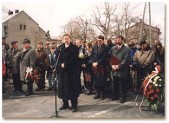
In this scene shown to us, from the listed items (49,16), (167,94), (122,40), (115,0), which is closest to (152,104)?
(167,94)

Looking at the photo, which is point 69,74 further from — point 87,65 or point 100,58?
point 87,65

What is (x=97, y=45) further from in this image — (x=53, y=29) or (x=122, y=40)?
(x=53, y=29)

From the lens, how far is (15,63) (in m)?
6.03

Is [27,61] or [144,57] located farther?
[27,61]

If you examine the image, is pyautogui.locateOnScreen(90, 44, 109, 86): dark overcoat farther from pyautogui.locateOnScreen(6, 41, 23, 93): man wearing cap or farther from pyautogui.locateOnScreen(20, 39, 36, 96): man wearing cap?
pyautogui.locateOnScreen(6, 41, 23, 93): man wearing cap

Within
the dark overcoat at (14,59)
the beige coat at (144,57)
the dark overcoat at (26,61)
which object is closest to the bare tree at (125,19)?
the beige coat at (144,57)

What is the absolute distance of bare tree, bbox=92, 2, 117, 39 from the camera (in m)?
5.11

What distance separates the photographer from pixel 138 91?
553 centimetres

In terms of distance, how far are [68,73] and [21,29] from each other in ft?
4.10

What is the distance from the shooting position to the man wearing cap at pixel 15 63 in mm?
5902

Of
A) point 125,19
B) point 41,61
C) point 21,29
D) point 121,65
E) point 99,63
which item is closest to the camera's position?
point 125,19

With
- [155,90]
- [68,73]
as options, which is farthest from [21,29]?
[155,90]

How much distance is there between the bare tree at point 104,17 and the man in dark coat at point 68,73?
21.0 inches

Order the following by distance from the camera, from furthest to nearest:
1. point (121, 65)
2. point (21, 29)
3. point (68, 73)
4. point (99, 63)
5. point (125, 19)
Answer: point (21, 29)
point (99, 63)
point (121, 65)
point (125, 19)
point (68, 73)
